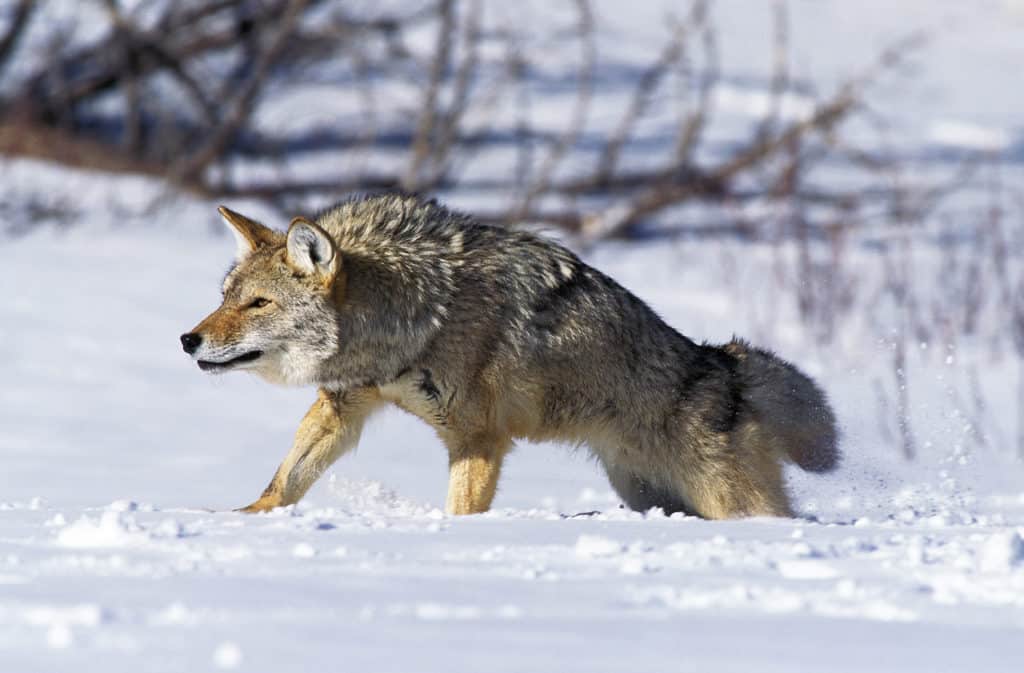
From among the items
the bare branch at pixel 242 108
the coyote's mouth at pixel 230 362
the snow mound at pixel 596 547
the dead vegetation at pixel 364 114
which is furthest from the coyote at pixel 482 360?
the bare branch at pixel 242 108

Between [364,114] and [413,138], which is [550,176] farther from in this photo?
[364,114]

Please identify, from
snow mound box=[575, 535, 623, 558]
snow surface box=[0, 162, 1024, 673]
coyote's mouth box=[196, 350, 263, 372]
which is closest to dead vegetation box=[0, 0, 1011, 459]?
snow surface box=[0, 162, 1024, 673]

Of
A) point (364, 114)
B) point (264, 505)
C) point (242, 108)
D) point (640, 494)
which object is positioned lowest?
point (264, 505)

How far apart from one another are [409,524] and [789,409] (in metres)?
2.33

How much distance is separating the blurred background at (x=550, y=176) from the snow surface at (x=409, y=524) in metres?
0.08

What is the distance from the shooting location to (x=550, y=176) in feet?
62.2

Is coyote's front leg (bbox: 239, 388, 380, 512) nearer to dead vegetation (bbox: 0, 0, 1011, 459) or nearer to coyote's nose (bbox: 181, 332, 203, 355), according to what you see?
coyote's nose (bbox: 181, 332, 203, 355)

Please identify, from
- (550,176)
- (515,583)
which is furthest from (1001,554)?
(550,176)

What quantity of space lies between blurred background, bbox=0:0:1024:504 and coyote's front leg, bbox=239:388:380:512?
2750 millimetres

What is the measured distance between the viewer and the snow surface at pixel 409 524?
353 centimetres

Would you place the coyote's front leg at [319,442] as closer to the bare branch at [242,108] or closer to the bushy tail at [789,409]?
the bushy tail at [789,409]

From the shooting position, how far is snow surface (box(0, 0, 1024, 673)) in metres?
3.53

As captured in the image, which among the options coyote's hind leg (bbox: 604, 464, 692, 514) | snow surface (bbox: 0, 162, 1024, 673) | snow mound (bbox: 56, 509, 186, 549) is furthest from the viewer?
coyote's hind leg (bbox: 604, 464, 692, 514)

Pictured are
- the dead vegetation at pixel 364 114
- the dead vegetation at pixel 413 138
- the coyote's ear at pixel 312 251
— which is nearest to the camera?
the coyote's ear at pixel 312 251
